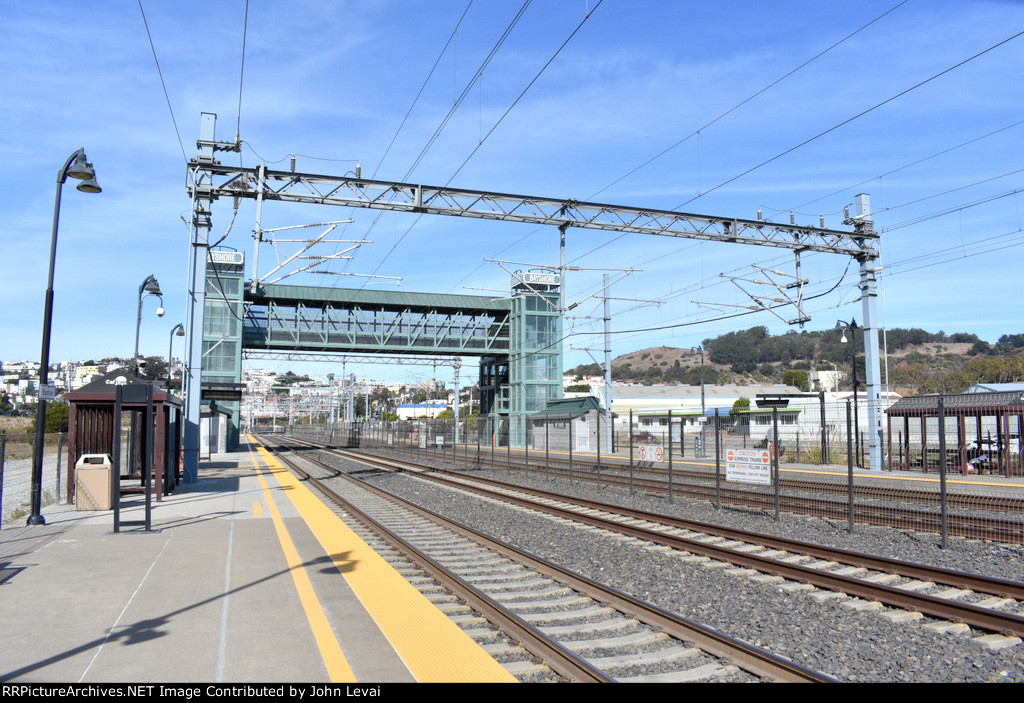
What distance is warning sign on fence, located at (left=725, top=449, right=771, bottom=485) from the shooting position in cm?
1570

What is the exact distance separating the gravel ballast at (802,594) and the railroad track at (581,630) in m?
0.59

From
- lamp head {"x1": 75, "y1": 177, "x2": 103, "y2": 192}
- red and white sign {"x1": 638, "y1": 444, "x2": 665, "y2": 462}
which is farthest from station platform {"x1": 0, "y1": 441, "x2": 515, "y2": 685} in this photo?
red and white sign {"x1": 638, "y1": 444, "x2": 665, "y2": 462}

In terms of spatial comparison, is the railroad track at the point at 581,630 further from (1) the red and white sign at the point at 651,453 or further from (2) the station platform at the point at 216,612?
(1) the red and white sign at the point at 651,453

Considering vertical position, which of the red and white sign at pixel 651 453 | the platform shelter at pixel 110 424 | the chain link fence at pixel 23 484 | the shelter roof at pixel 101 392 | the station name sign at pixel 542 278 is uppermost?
the station name sign at pixel 542 278

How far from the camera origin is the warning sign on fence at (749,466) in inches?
618

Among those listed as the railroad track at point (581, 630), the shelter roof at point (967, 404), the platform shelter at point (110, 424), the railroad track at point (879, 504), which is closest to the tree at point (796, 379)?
the shelter roof at point (967, 404)

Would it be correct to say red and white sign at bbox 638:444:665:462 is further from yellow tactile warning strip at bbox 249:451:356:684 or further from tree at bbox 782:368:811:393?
tree at bbox 782:368:811:393

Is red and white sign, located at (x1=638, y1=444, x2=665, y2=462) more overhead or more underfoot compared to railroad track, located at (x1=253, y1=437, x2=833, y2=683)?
more overhead

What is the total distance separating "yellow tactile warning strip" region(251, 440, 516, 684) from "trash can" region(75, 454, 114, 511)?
6701 mm

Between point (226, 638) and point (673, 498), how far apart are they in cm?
1429

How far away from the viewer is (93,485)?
51.0 feet

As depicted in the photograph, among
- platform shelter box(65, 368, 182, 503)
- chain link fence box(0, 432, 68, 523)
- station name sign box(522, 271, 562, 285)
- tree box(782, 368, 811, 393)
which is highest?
station name sign box(522, 271, 562, 285)

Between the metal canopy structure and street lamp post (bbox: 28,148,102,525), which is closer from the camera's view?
street lamp post (bbox: 28,148,102,525)
